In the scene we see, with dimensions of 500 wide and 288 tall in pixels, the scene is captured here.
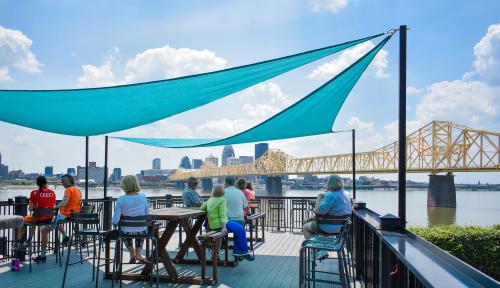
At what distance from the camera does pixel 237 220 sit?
237 inches

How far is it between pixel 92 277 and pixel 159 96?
Answer: 259 centimetres

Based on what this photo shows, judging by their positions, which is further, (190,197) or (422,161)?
(422,161)

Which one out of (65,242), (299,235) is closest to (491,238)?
(299,235)

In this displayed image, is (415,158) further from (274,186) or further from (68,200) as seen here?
(68,200)

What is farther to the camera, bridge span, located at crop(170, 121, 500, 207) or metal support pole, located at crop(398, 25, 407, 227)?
bridge span, located at crop(170, 121, 500, 207)

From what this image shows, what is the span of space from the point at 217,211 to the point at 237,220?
49 centimetres

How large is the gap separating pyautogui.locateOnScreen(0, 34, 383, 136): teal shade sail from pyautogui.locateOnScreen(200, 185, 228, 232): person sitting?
1.47 metres

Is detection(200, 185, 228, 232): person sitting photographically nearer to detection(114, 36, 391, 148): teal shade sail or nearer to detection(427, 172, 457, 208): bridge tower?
detection(114, 36, 391, 148): teal shade sail

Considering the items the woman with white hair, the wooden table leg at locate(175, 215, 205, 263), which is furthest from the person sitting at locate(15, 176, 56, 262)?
the woman with white hair

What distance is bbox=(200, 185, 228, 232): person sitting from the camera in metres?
5.61

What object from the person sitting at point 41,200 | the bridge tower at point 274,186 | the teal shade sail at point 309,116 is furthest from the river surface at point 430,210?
the person sitting at point 41,200

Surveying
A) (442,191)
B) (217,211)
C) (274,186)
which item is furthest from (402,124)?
(274,186)

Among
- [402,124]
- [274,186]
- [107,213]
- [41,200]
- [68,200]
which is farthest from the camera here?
[274,186]

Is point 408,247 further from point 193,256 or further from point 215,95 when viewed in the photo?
point 193,256
